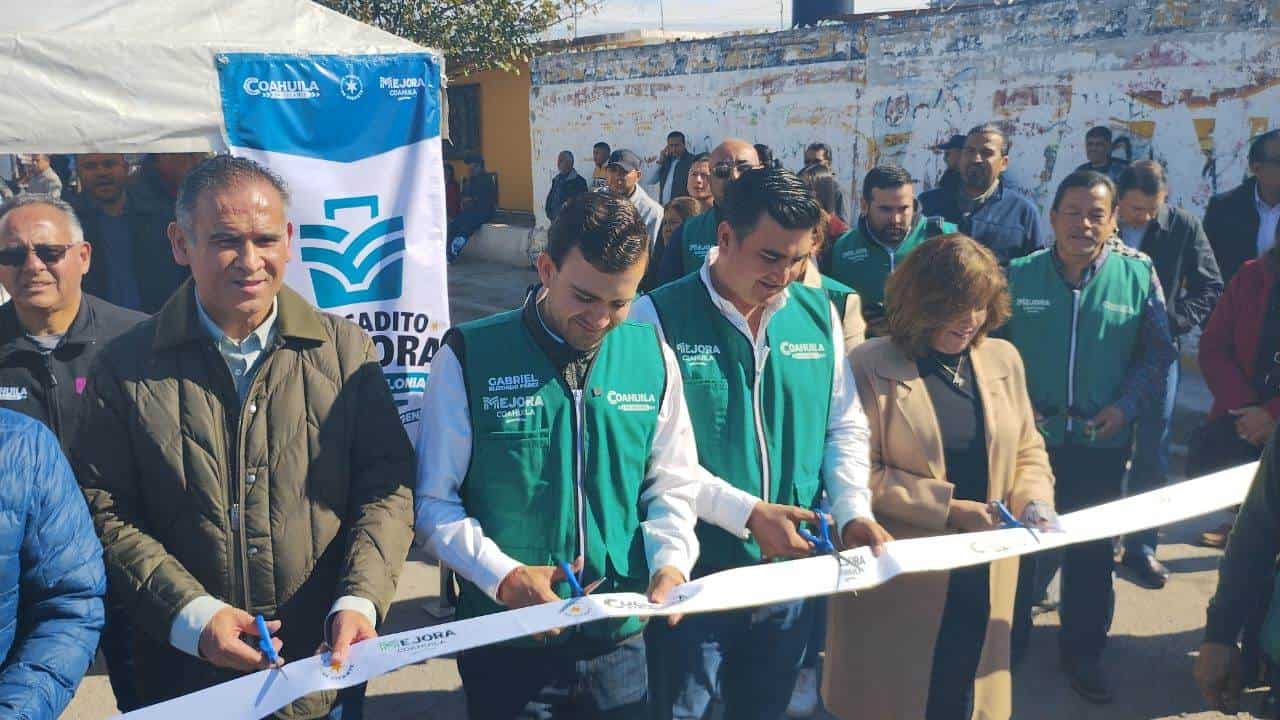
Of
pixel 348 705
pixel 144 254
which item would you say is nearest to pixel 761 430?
pixel 348 705

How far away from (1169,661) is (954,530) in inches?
82.9

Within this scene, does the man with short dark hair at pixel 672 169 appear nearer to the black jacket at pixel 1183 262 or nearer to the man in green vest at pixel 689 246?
the man in green vest at pixel 689 246

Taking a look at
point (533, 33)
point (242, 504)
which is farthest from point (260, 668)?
point (533, 33)

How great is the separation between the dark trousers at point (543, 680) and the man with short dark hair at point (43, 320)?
1.71 meters

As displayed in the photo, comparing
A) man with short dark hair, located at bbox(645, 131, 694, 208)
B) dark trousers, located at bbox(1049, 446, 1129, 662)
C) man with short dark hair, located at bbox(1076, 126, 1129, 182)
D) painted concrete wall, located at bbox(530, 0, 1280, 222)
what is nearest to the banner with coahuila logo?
dark trousers, located at bbox(1049, 446, 1129, 662)

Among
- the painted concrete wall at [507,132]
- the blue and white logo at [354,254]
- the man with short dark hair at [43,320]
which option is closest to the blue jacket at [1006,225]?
the blue and white logo at [354,254]

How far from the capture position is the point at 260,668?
228 cm

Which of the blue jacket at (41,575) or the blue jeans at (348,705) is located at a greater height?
the blue jacket at (41,575)

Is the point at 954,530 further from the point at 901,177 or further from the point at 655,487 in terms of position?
the point at 901,177

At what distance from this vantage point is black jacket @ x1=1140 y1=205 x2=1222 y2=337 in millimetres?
5578

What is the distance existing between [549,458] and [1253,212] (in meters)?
5.38

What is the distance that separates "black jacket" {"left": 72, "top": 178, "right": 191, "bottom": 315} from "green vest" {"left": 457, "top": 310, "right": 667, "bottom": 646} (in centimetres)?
350

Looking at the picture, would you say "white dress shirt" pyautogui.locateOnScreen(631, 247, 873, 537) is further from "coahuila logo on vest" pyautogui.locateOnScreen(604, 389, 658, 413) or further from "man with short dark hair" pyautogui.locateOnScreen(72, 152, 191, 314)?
"man with short dark hair" pyautogui.locateOnScreen(72, 152, 191, 314)

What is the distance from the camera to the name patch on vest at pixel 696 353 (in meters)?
2.96
